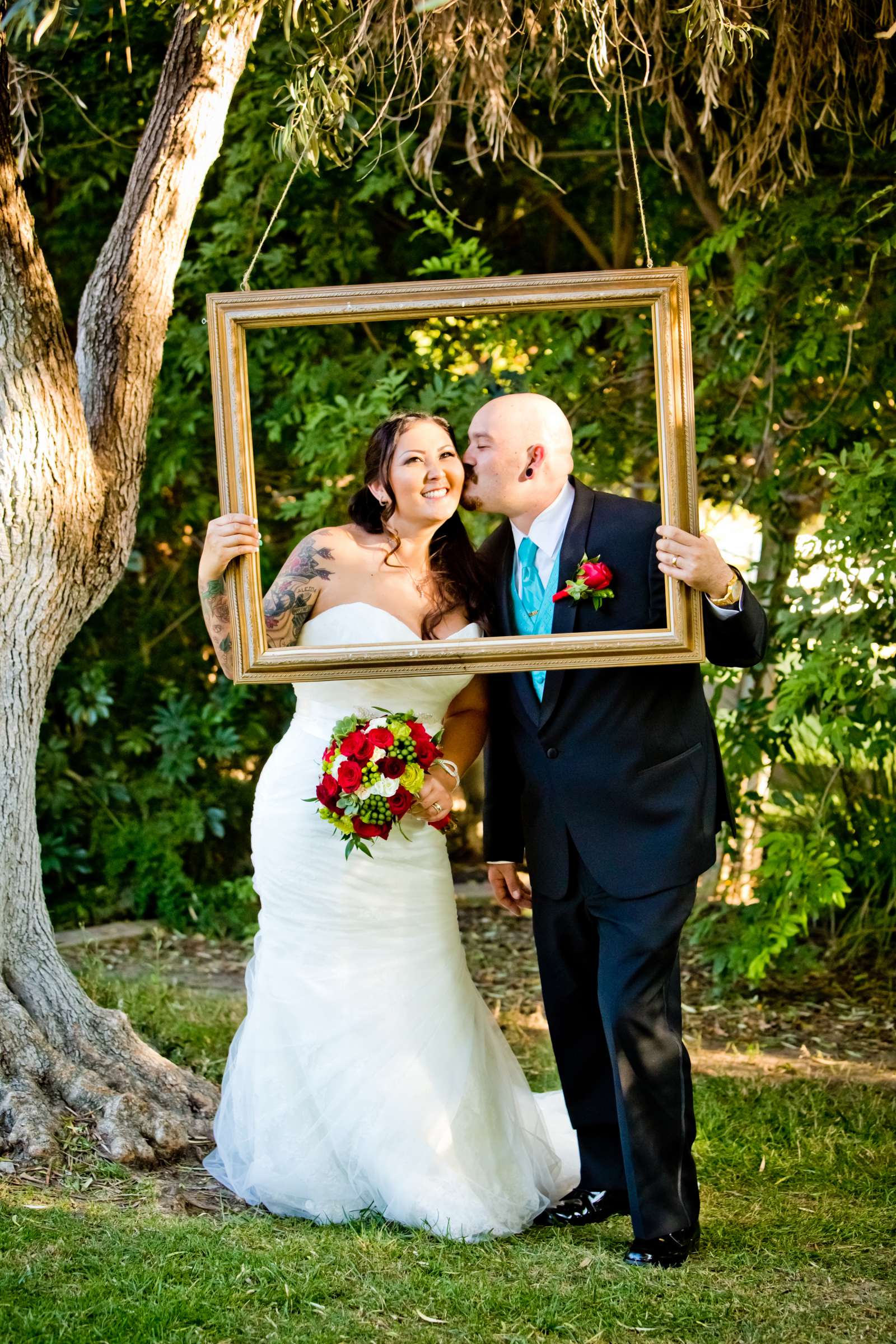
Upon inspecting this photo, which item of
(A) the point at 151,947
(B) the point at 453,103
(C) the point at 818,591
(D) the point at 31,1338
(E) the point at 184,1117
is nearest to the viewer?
(D) the point at 31,1338

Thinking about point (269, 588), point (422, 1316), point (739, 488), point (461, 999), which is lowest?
point (422, 1316)

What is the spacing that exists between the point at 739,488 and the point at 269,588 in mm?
2917

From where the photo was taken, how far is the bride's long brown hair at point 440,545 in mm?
3379

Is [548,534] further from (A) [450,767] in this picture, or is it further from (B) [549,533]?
(A) [450,767]

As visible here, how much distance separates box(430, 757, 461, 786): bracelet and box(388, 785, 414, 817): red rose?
8.6 inches

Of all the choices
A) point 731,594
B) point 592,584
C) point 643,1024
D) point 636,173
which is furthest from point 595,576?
point 643,1024

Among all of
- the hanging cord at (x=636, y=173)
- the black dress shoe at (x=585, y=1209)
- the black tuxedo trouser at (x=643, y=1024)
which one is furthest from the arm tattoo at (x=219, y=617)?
the black dress shoe at (x=585, y=1209)

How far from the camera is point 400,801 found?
3.35 m

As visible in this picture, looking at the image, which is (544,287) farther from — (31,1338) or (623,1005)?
(31,1338)

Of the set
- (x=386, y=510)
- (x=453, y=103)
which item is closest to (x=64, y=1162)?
(x=386, y=510)

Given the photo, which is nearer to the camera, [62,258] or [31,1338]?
[31,1338]

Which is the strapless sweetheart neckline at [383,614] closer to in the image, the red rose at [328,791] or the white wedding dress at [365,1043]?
the white wedding dress at [365,1043]

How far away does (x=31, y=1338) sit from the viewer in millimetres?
2783

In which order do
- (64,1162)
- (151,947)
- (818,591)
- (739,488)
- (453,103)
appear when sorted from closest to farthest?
(64,1162), (453,103), (818,591), (739,488), (151,947)
